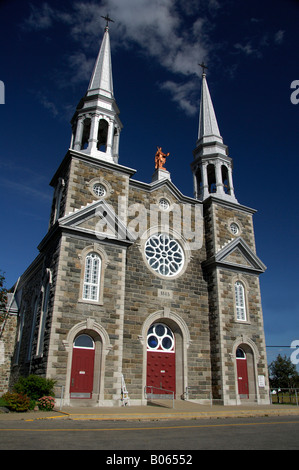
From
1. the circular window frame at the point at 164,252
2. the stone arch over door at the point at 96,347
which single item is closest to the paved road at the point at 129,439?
the stone arch over door at the point at 96,347

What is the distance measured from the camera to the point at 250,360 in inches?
873

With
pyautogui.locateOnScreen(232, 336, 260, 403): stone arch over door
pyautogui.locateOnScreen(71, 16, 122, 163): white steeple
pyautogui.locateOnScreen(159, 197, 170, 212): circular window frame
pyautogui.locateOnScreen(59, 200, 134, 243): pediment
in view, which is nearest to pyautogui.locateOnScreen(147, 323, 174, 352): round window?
pyautogui.locateOnScreen(232, 336, 260, 403): stone arch over door

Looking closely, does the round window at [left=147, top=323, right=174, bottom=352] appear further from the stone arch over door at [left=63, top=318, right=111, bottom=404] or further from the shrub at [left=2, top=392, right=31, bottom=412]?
the shrub at [left=2, top=392, right=31, bottom=412]

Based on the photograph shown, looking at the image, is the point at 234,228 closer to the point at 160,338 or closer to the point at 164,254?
the point at 164,254

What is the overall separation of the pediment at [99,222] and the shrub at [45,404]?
7.81m

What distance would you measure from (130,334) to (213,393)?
6064 mm

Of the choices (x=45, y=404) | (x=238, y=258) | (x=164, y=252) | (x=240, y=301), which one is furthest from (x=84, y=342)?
(x=238, y=258)

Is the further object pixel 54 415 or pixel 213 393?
pixel 213 393

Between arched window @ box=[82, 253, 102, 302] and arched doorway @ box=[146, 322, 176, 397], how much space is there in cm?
452

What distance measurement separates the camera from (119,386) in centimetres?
1681

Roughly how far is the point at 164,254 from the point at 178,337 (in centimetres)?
500

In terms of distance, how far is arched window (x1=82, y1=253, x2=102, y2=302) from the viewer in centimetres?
1797
